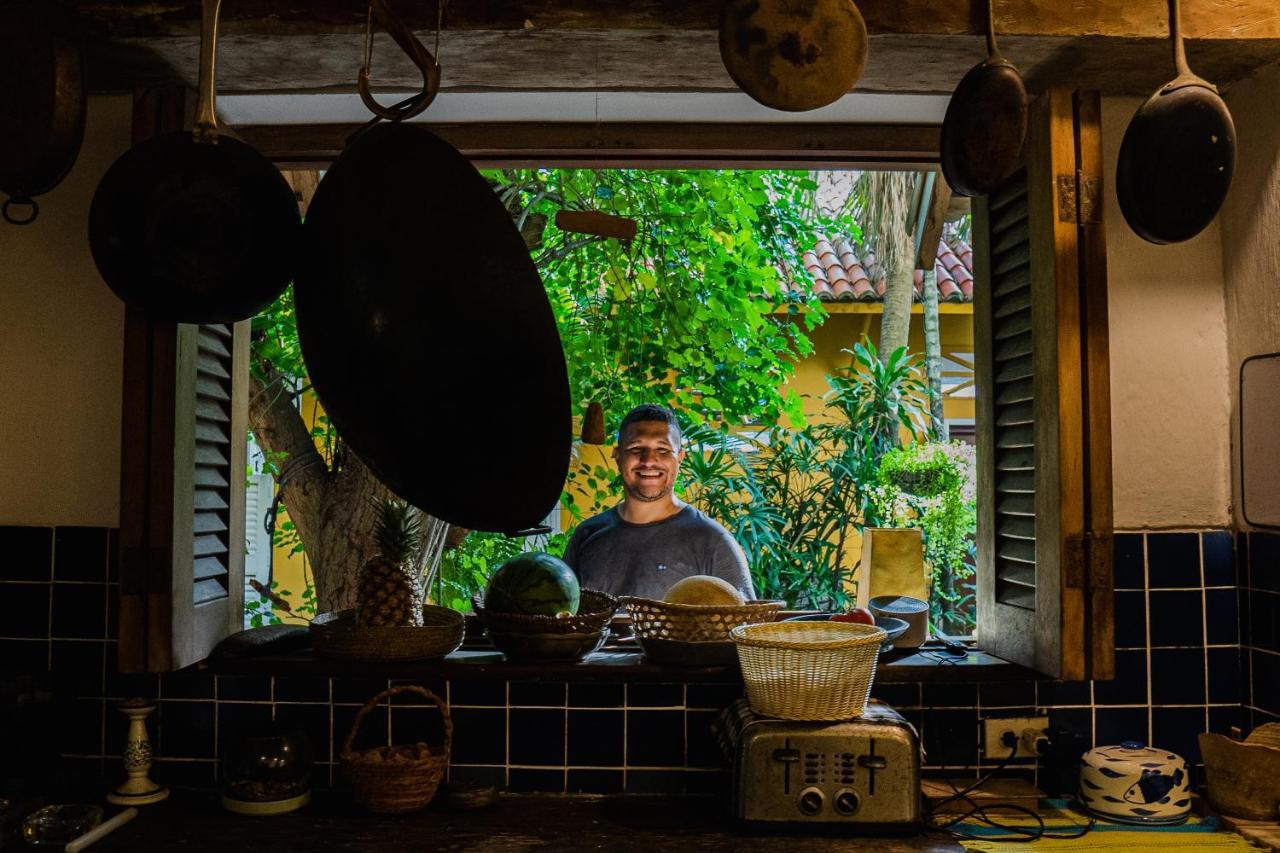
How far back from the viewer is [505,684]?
2.24 meters

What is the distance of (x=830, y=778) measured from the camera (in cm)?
191

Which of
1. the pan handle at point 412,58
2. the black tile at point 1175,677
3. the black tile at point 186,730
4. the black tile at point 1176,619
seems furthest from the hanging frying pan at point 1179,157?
the black tile at point 186,730

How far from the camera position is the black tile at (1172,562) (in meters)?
2.25

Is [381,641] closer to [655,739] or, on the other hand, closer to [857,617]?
[655,739]

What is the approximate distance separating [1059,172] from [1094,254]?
0.18 m

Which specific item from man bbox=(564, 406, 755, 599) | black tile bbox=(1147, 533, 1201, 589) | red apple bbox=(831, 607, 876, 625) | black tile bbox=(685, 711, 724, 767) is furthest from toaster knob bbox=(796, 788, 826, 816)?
man bbox=(564, 406, 755, 599)

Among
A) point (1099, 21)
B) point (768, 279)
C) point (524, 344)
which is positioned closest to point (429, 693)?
point (524, 344)

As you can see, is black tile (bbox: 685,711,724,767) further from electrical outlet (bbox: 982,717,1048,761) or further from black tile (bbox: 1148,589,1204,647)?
black tile (bbox: 1148,589,1204,647)

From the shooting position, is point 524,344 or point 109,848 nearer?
point 524,344

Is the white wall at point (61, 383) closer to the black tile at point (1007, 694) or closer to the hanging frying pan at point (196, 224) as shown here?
the hanging frying pan at point (196, 224)

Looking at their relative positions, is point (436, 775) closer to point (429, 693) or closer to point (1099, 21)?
point (429, 693)

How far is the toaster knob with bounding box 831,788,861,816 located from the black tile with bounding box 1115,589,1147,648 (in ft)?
2.48

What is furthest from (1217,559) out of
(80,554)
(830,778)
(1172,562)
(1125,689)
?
(80,554)

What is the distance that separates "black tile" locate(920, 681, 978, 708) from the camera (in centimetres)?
222
